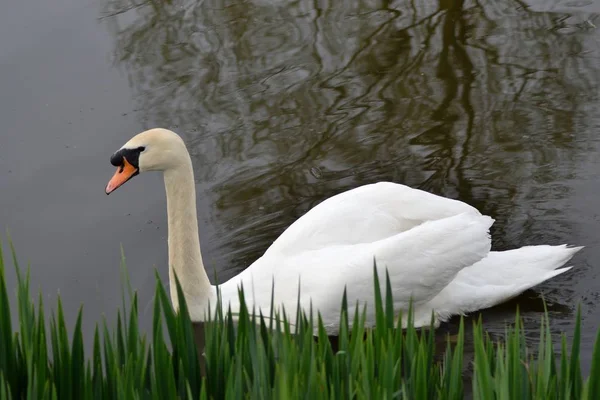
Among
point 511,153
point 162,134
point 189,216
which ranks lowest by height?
point 511,153

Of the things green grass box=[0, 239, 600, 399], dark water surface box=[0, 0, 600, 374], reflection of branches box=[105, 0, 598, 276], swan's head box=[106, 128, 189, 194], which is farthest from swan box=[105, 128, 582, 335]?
green grass box=[0, 239, 600, 399]

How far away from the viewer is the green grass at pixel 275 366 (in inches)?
128

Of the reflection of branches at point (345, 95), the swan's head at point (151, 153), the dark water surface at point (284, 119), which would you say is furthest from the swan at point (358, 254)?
the reflection of branches at point (345, 95)

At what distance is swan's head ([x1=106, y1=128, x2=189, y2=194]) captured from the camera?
558 cm

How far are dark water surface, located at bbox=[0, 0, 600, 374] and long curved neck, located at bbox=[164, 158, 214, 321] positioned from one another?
34 cm

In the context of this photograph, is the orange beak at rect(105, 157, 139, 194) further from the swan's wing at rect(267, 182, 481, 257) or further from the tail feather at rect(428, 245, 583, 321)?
the tail feather at rect(428, 245, 583, 321)

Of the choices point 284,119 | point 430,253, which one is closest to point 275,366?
point 430,253

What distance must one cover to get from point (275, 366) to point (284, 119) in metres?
4.55

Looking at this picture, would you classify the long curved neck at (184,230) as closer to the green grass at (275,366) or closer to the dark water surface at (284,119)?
the dark water surface at (284,119)

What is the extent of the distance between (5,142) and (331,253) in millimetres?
3442

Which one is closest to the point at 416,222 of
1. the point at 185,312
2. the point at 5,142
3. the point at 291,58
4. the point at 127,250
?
the point at 127,250

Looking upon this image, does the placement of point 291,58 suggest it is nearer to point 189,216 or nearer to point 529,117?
point 529,117

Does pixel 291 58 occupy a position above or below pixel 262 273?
above

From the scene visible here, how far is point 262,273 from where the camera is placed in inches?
226
